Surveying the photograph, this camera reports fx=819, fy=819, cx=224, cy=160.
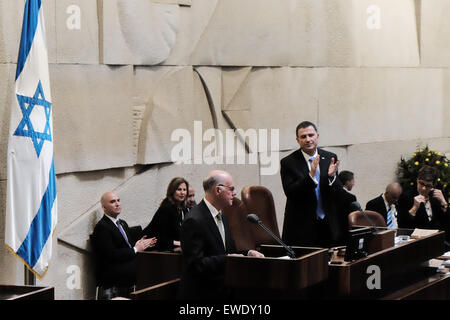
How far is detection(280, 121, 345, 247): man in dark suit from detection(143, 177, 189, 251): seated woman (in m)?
1.17

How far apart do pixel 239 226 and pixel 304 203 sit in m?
0.54

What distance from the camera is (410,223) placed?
25.9ft

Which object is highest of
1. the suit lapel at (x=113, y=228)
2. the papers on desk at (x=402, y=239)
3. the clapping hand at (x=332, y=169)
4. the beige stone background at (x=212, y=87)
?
the beige stone background at (x=212, y=87)

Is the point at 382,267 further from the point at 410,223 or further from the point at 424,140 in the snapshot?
the point at 424,140

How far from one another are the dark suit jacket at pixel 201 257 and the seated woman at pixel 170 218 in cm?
235

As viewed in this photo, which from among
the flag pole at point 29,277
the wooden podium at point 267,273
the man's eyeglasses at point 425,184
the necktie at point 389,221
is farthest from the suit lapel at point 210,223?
the necktie at point 389,221

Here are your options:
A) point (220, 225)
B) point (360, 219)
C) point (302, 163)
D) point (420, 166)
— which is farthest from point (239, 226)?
point (420, 166)

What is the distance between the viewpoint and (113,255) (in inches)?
271

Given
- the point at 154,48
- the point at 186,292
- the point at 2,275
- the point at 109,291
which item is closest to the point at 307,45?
the point at 154,48

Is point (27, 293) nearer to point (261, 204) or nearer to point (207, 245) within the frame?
point (207, 245)

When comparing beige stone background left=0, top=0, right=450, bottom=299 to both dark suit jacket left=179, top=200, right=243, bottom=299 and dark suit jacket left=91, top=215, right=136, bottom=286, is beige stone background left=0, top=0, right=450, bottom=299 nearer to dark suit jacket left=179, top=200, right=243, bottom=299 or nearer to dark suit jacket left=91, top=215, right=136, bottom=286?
dark suit jacket left=91, top=215, right=136, bottom=286

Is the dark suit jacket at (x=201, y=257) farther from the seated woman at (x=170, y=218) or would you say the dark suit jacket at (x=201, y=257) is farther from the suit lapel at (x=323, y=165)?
the seated woman at (x=170, y=218)

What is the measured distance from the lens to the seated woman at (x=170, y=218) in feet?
23.8

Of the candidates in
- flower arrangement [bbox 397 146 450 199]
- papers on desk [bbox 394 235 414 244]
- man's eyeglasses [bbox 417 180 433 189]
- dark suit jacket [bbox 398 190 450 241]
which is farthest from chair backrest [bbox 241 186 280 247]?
flower arrangement [bbox 397 146 450 199]
